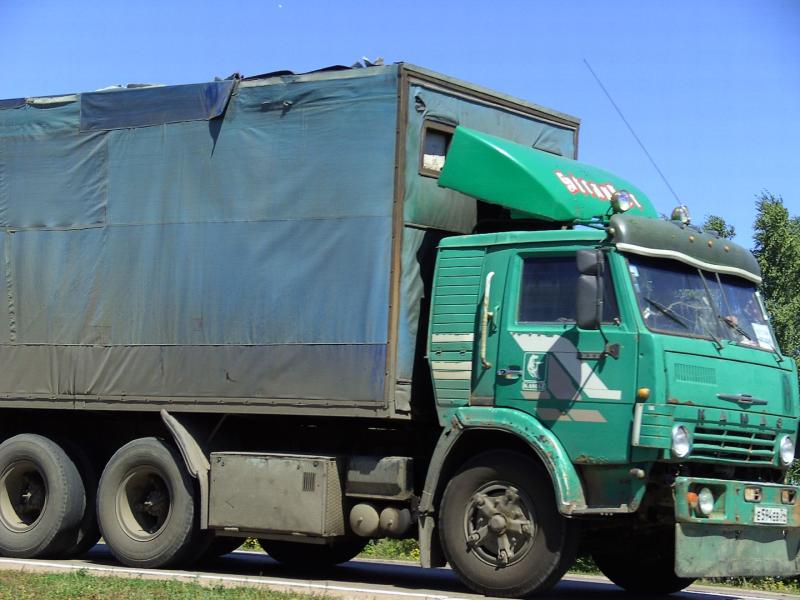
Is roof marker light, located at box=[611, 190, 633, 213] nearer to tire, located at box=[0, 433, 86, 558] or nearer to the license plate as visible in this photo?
the license plate

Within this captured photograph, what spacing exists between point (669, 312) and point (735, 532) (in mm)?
1778

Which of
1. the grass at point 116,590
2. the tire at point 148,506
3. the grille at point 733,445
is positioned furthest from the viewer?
the tire at point 148,506

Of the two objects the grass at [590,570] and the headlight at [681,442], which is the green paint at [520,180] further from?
the grass at [590,570]

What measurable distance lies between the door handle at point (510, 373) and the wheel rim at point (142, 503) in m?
3.82

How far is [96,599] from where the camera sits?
9438mm

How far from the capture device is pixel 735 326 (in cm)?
1059

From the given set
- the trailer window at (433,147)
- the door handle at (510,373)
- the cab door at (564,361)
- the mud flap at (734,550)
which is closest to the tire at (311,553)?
the door handle at (510,373)

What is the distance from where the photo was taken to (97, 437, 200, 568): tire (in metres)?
12.1

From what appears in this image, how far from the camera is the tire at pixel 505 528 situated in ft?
32.8

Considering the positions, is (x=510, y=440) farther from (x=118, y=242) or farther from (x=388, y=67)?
(x=118, y=242)

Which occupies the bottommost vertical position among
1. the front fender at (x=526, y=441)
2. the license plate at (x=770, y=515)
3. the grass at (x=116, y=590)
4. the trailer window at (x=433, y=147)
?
the grass at (x=116, y=590)

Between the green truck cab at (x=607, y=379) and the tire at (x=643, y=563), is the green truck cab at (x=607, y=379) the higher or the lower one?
the higher one

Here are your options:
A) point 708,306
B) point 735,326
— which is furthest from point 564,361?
point 735,326

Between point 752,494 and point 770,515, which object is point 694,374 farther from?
point 770,515
